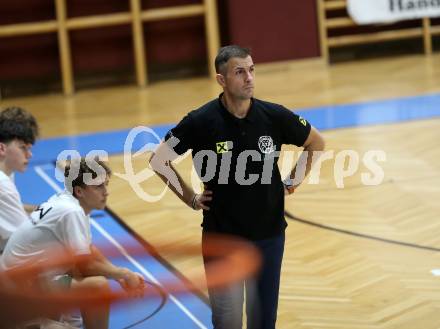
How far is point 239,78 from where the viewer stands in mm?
4473

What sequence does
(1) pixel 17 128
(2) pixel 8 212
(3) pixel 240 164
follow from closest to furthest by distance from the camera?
(3) pixel 240 164 < (2) pixel 8 212 < (1) pixel 17 128

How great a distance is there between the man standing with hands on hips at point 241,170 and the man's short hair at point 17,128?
1.17 meters

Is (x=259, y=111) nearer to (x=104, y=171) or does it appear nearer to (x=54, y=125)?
(x=104, y=171)

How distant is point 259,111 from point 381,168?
4.68 metres

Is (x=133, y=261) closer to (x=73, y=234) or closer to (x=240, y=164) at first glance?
(x=73, y=234)

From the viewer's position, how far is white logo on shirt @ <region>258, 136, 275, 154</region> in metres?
4.54

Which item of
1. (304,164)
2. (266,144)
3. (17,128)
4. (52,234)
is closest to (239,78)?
(266,144)

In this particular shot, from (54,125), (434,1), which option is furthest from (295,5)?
(54,125)

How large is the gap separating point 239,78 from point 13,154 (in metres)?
1.67

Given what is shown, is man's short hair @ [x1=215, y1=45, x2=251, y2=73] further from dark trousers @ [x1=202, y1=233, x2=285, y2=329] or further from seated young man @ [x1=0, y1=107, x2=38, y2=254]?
seated young man @ [x1=0, y1=107, x2=38, y2=254]

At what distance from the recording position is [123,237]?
24.0ft

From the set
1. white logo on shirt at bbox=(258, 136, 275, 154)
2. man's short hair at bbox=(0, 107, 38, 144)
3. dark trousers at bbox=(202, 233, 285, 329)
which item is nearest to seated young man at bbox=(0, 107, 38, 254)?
man's short hair at bbox=(0, 107, 38, 144)

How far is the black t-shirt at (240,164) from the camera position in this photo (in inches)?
178

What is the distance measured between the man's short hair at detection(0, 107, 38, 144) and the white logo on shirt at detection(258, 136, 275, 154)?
1.61 meters
